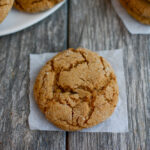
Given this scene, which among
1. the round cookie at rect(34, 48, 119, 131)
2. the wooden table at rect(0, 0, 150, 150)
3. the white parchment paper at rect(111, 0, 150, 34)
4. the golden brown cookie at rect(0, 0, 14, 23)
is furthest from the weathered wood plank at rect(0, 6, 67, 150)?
the white parchment paper at rect(111, 0, 150, 34)

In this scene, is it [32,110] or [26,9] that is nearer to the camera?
[32,110]

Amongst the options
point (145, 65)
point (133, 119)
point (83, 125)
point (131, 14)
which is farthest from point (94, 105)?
point (131, 14)

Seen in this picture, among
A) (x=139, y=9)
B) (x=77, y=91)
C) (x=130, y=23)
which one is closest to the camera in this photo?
(x=77, y=91)

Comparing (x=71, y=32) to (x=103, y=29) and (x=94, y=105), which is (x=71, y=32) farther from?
(x=94, y=105)

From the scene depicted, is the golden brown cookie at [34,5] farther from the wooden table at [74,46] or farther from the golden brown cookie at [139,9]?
the golden brown cookie at [139,9]

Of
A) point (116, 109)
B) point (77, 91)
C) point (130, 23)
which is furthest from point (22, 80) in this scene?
point (130, 23)

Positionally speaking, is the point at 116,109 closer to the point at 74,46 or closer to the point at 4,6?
the point at 74,46

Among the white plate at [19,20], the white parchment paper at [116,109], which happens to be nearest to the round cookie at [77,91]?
the white parchment paper at [116,109]
